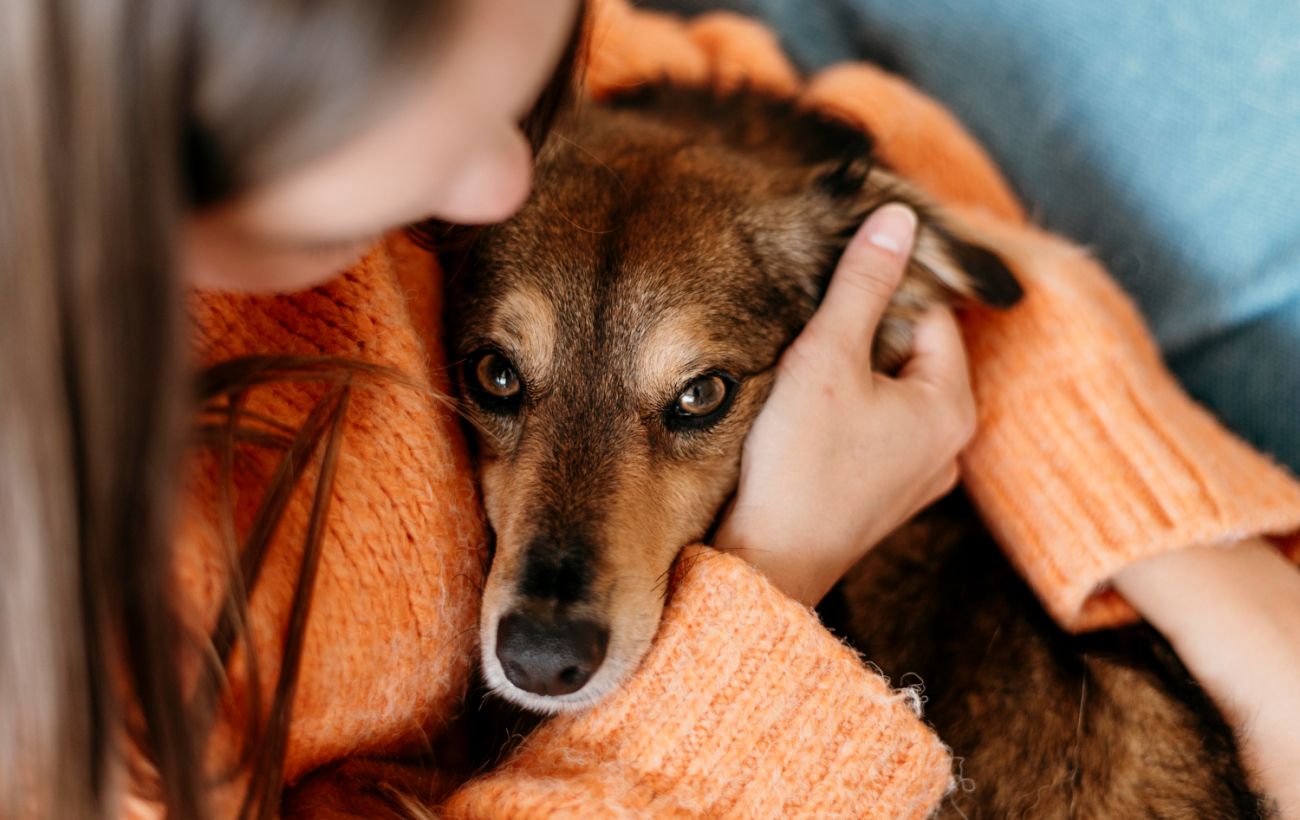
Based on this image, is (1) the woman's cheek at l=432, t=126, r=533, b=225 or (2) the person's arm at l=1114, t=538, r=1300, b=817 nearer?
(1) the woman's cheek at l=432, t=126, r=533, b=225

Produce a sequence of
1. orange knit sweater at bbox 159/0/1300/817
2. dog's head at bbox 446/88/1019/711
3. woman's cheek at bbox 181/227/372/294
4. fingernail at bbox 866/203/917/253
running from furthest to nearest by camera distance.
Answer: fingernail at bbox 866/203/917/253 → dog's head at bbox 446/88/1019/711 → orange knit sweater at bbox 159/0/1300/817 → woman's cheek at bbox 181/227/372/294

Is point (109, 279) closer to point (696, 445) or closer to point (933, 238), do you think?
point (696, 445)

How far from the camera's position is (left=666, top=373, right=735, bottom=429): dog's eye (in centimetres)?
136

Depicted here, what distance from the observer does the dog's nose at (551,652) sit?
3.70 ft

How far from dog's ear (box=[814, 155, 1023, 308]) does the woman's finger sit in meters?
0.04

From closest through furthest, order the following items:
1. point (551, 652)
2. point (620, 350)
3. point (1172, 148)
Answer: point (551, 652)
point (620, 350)
point (1172, 148)

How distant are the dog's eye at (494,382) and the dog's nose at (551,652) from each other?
35cm

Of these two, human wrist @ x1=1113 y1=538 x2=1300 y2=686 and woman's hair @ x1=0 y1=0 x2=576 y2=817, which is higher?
woman's hair @ x1=0 y1=0 x2=576 y2=817

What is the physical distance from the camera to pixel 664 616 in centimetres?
120

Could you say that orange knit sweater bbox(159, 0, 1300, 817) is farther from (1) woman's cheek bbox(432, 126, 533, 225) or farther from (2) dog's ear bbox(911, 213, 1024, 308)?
(1) woman's cheek bbox(432, 126, 533, 225)

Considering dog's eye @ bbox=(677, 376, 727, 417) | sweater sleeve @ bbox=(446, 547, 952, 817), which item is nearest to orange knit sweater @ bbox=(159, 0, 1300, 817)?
sweater sleeve @ bbox=(446, 547, 952, 817)

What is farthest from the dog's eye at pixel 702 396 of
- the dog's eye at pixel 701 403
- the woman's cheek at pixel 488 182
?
the woman's cheek at pixel 488 182

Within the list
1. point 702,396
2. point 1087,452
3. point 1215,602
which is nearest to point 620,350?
point 702,396

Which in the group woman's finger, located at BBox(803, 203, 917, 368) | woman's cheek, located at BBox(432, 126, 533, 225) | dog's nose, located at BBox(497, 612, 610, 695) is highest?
woman's cheek, located at BBox(432, 126, 533, 225)
